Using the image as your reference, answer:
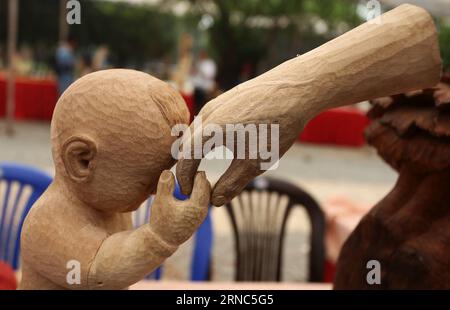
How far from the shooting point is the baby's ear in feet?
2.20

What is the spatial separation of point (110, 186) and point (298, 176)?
12.3 feet

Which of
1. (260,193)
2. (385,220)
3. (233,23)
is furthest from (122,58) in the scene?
(385,220)

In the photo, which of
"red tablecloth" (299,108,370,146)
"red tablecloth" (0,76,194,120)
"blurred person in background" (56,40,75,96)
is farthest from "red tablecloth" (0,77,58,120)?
"red tablecloth" (299,108,370,146)

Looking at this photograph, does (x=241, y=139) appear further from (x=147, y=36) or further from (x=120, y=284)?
(x=147, y=36)

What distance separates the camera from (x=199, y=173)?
0.64 metres

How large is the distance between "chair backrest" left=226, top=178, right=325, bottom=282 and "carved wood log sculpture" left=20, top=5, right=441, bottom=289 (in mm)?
1072

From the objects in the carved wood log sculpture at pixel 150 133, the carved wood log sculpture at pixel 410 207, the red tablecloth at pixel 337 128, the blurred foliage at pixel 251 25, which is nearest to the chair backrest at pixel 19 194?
the carved wood log sculpture at pixel 150 133

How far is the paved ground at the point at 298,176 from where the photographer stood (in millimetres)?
2529

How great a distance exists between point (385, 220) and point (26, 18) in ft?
42.7

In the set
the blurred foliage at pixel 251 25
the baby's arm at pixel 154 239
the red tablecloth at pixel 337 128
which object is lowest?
the baby's arm at pixel 154 239

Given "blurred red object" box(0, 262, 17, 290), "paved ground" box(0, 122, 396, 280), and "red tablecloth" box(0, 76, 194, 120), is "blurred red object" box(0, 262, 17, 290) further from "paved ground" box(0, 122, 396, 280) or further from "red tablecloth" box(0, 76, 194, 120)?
"red tablecloth" box(0, 76, 194, 120)

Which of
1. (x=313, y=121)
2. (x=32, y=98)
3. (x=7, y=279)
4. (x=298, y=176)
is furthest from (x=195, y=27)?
(x=7, y=279)

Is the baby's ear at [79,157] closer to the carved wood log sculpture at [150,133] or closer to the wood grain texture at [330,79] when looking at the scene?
the carved wood log sculpture at [150,133]

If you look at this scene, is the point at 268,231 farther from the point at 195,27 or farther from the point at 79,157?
the point at 195,27
